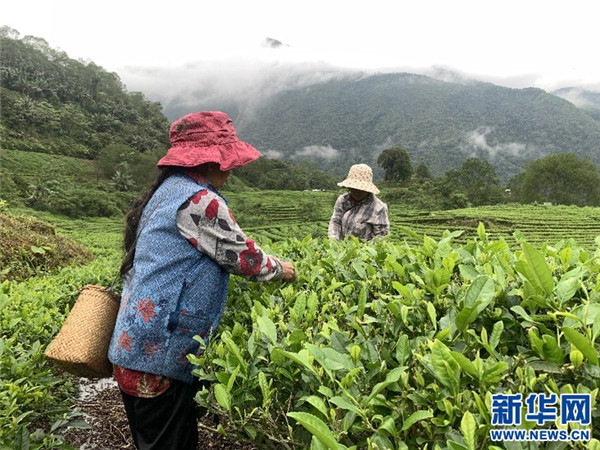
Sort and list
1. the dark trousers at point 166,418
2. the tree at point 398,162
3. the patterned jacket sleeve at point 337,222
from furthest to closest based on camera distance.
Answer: the tree at point 398,162 → the patterned jacket sleeve at point 337,222 → the dark trousers at point 166,418

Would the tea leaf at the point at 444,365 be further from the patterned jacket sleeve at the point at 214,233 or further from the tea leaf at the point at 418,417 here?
the patterned jacket sleeve at the point at 214,233

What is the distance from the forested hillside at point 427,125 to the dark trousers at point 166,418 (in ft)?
302

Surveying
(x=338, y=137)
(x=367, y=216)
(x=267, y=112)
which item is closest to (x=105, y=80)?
(x=367, y=216)

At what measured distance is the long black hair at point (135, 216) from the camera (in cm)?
162

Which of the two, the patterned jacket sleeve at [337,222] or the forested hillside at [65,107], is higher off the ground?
the forested hillside at [65,107]

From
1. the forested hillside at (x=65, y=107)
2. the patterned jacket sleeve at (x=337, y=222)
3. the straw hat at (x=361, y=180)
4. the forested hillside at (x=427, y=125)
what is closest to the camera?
the straw hat at (x=361, y=180)

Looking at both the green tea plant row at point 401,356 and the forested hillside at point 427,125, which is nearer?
the green tea plant row at point 401,356

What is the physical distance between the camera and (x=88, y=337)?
1572 millimetres

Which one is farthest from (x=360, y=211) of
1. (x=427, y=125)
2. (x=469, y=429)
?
(x=427, y=125)

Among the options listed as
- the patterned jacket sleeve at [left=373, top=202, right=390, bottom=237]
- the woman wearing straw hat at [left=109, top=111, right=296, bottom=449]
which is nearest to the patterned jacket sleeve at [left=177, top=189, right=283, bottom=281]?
the woman wearing straw hat at [left=109, top=111, right=296, bottom=449]

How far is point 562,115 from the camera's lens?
106 metres

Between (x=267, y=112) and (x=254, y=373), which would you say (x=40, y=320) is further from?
(x=267, y=112)

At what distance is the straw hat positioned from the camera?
346cm

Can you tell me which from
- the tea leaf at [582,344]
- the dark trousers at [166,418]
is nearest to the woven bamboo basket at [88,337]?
the dark trousers at [166,418]
